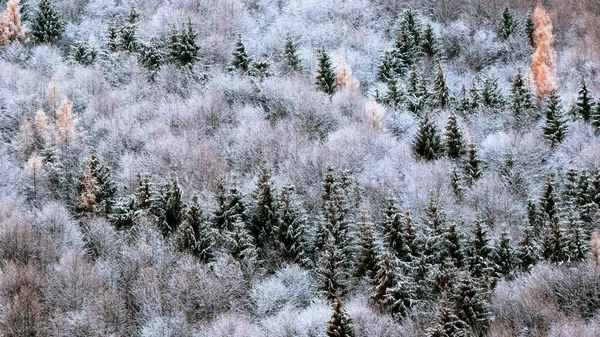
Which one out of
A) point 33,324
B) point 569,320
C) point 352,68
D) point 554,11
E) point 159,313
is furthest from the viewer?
point 554,11

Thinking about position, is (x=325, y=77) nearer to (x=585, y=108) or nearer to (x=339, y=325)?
(x=585, y=108)

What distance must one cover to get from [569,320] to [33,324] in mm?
21711

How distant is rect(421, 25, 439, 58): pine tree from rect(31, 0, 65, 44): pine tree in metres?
31.8

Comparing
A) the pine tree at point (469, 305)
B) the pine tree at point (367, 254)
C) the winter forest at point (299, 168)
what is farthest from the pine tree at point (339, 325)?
the pine tree at point (367, 254)

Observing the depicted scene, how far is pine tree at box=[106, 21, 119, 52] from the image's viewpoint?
4885 centimetres

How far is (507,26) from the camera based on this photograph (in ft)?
168

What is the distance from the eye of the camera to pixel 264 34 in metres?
54.6

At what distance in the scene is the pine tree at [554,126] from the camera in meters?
36.3

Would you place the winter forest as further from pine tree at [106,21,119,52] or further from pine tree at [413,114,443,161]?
pine tree at [106,21,119,52]

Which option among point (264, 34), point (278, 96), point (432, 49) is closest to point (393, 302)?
point (278, 96)

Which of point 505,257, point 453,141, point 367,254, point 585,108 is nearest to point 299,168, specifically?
point 453,141

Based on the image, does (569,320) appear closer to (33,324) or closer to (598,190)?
(598,190)

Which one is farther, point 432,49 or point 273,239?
point 432,49

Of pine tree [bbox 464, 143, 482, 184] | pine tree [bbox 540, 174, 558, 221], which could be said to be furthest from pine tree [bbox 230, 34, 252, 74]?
pine tree [bbox 540, 174, 558, 221]
